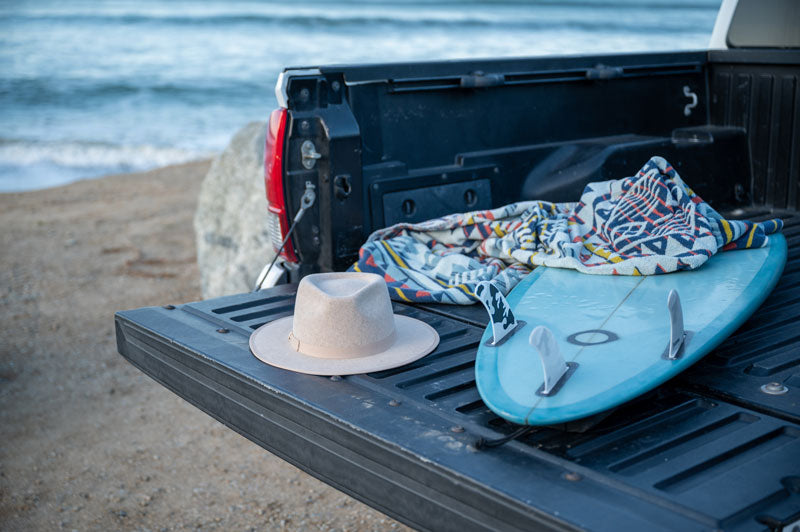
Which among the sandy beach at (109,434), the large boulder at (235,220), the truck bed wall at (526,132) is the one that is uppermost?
the truck bed wall at (526,132)

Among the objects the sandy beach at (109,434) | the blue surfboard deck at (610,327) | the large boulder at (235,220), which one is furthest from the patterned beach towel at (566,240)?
the large boulder at (235,220)

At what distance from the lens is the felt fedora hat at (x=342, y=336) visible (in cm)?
216

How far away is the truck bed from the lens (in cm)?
145

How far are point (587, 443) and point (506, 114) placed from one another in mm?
1950

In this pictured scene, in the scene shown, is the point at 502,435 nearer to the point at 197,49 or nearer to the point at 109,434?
the point at 109,434

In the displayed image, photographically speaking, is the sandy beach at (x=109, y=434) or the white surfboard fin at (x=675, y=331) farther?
the sandy beach at (x=109, y=434)

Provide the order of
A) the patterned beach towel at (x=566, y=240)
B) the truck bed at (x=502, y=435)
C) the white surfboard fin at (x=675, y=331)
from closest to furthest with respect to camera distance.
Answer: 1. the truck bed at (x=502, y=435)
2. the white surfboard fin at (x=675, y=331)
3. the patterned beach towel at (x=566, y=240)

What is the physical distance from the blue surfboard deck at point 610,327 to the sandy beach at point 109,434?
4.19 feet

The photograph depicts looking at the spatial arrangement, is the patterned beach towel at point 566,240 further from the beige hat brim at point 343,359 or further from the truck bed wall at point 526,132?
the beige hat brim at point 343,359

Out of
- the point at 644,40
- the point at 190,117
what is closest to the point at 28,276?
the point at 190,117

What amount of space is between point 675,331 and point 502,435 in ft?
1.85

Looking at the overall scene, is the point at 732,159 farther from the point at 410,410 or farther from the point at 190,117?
the point at 190,117

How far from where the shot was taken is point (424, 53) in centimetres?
2275

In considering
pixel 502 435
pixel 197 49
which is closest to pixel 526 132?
pixel 502 435
